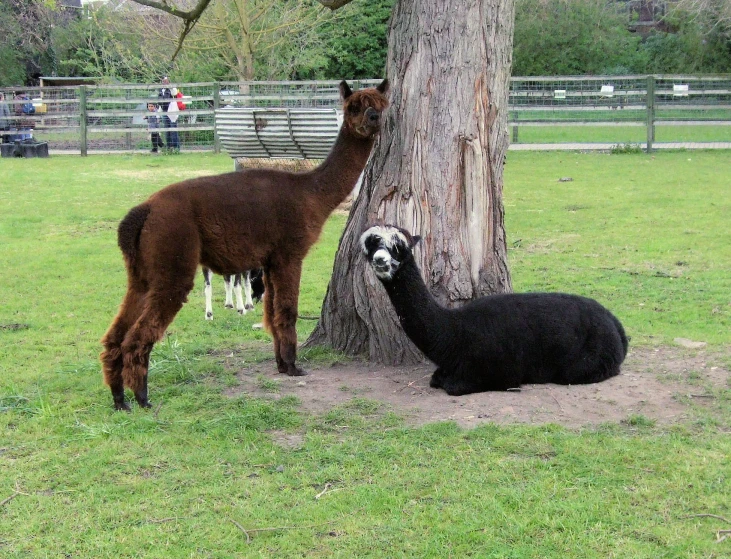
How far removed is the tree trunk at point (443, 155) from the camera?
6.58 meters

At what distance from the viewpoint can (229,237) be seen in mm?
6312

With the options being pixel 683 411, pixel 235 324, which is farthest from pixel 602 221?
pixel 683 411

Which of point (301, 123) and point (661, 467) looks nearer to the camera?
point (661, 467)

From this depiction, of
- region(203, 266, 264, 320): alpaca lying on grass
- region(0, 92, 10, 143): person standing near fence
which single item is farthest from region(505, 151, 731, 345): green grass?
region(0, 92, 10, 143): person standing near fence

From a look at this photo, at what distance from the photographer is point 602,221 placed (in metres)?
13.9

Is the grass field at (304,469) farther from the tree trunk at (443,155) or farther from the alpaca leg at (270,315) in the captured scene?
the tree trunk at (443,155)

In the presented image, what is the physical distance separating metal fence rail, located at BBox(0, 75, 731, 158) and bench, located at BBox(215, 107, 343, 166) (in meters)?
11.5

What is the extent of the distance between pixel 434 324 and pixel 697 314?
12.0ft

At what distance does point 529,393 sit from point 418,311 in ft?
3.06

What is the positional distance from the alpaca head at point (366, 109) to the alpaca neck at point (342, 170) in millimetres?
136

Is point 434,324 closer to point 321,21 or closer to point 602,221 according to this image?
point 602,221

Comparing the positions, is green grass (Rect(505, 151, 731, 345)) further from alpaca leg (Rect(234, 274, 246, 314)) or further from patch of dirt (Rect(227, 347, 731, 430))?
alpaca leg (Rect(234, 274, 246, 314))

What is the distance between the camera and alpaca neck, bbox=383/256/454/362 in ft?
19.5

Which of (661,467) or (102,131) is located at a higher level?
(102,131)
